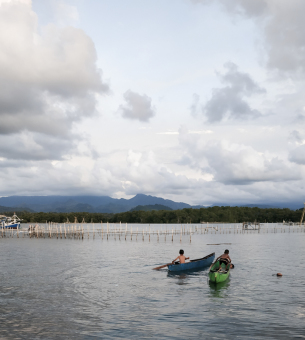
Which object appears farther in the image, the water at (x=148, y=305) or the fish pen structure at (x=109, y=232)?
the fish pen structure at (x=109, y=232)

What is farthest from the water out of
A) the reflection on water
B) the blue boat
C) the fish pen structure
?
the fish pen structure

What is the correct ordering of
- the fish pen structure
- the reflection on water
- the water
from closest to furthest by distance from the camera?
the water → the reflection on water → the fish pen structure

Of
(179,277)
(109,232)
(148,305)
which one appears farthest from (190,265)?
(109,232)

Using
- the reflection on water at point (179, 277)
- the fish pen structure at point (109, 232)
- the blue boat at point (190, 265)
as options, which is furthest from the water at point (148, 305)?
the fish pen structure at point (109, 232)

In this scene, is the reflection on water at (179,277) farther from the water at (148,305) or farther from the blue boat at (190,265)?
the blue boat at (190,265)

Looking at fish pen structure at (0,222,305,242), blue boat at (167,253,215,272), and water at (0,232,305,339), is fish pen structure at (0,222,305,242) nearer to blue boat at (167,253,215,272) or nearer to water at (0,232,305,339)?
blue boat at (167,253,215,272)

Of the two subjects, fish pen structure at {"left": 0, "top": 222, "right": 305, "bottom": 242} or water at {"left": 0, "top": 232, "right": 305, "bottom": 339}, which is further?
fish pen structure at {"left": 0, "top": 222, "right": 305, "bottom": 242}

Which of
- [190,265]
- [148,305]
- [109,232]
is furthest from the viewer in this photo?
[109,232]

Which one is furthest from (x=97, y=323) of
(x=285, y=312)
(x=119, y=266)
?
(x=119, y=266)

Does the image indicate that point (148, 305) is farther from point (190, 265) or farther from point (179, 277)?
point (190, 265)

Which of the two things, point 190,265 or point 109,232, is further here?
point 109,232

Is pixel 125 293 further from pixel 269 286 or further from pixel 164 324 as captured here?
pixel 269 286

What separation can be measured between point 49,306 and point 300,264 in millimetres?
31320

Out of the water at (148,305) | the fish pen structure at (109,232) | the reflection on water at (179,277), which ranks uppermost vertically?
the water at (148,305)
